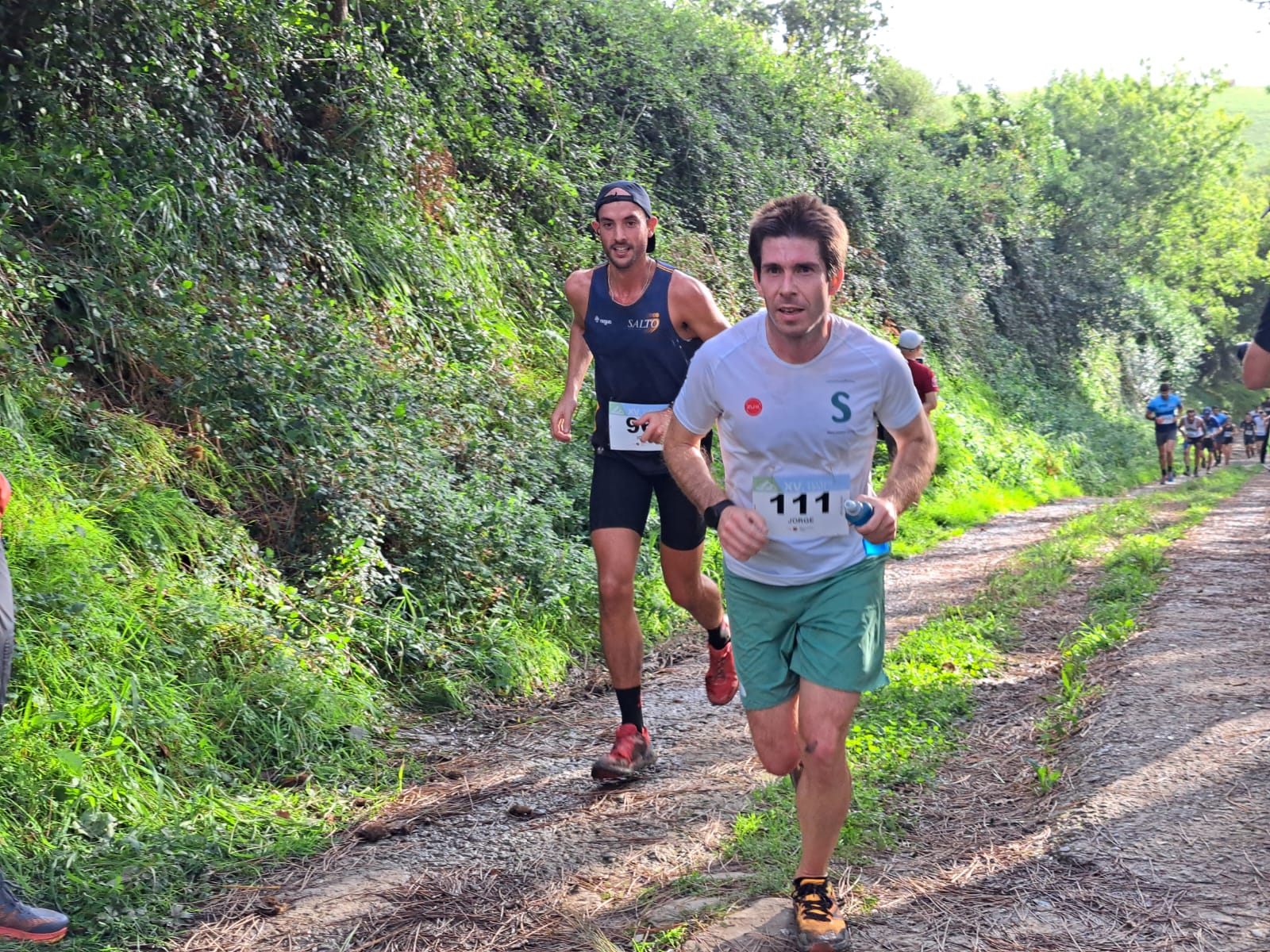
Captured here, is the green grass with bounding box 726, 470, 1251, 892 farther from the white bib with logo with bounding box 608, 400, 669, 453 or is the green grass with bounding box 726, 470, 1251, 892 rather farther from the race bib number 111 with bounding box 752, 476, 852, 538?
the white bib with logo with bounding box 608, 400, 669, 453

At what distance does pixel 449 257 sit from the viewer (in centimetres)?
1055

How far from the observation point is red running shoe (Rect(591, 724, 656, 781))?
4.89 m

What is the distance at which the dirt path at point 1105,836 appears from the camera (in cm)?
→ 333

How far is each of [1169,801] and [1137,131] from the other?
41856mm

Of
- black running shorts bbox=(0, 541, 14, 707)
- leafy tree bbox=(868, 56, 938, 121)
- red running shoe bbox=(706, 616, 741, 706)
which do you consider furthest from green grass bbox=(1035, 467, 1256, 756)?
leafy tree bbox=(868, 56, 938, 121)

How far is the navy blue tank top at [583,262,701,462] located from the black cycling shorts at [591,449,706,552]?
0.27ft

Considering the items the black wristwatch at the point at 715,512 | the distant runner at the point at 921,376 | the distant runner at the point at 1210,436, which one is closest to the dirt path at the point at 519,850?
the black wristwatch at the point at 715,512

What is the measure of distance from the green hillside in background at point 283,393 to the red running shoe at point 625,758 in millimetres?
877

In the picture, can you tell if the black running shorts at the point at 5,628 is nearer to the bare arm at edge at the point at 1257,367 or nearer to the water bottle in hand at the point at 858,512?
the water bottle in hand at the point at 858,512

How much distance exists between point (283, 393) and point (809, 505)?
167 inches

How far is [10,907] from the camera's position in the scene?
3.28m

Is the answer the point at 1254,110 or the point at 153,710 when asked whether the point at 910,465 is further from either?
the point at 1254,110

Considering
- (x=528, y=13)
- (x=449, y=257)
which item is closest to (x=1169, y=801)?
(x=449, y=257)

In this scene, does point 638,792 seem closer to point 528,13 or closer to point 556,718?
point 556,718
